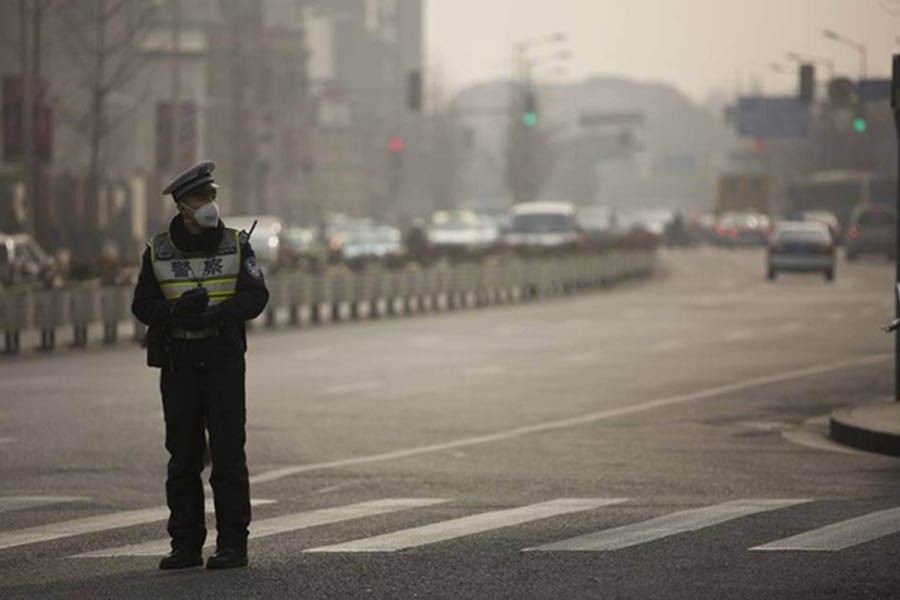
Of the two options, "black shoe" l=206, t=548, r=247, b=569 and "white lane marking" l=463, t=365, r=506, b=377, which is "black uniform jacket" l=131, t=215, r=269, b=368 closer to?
"black shoe" l=206, t=548, r=247, b=569

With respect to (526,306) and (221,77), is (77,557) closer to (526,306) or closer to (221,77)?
(526,306)

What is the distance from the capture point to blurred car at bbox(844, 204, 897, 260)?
8969 cm

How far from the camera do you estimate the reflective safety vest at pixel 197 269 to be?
40.0ft

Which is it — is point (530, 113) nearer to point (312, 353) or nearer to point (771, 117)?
point (771, 117)

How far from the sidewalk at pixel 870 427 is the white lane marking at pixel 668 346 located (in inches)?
539

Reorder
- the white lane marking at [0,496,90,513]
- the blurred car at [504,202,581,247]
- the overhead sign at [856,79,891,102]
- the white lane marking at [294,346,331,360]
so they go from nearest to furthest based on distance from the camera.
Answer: the white lane marking at [0,496,90,513]
the white lane marking at [294,346,331,360]
the overhead sign at [856,79,891,102]
the blurred car at [504,202,581,247]

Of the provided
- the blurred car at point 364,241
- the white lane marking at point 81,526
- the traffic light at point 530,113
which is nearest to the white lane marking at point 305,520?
the white lane marking at point 81,526

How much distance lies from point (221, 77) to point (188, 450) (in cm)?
11813

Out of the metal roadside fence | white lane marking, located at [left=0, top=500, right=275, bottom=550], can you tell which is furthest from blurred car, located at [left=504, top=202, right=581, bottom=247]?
white lane marking, located at [left=0, top=500, right=275, bottom=550]

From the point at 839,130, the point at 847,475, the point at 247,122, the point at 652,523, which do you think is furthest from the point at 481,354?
the point at 839,130

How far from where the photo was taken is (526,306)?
55156mm

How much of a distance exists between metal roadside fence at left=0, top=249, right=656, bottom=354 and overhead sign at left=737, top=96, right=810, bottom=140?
51.4m

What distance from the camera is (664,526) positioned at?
14.0 metres

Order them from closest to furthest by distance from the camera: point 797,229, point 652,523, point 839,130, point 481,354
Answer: point 652,523 < point 481,354 < point 797,229 < point 839,130
